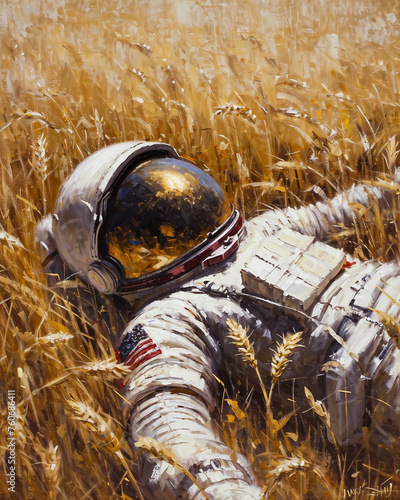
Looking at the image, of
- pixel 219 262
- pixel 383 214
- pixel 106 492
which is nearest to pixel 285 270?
pixel 219 262

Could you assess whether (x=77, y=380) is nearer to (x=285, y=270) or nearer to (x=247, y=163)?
(x=285, y=270)

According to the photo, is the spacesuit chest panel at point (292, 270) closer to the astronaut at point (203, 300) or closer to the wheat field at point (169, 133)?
the astronaut at point (203, 300)

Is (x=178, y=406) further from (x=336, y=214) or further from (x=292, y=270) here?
(x=336, y=214)

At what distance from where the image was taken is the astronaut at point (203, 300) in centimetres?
79

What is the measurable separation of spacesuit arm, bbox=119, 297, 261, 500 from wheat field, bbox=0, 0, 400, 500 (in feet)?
0.16

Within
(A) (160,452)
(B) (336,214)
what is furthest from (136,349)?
(B) (336,214)

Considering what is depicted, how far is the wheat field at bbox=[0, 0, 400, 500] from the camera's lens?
0.87 meters

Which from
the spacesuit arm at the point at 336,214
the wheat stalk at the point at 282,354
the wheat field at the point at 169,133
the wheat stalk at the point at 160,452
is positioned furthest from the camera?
the spacesuit arm at the point at 336,214

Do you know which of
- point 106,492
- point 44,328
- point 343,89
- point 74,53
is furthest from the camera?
point 343,89

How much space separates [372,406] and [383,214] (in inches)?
17.5

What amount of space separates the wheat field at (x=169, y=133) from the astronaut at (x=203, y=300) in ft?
0.20

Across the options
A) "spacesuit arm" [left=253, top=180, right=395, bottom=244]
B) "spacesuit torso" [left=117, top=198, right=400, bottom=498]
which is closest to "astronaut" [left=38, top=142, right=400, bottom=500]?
"spacesuit torso" [left=117, top=198, right=400, bottom=498]

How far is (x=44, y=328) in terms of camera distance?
0.96 metres
